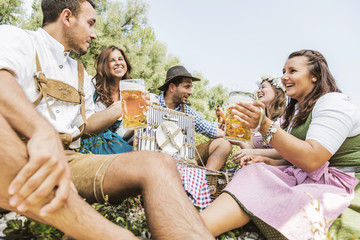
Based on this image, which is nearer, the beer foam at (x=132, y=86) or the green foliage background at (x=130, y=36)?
the beer foam at (x=132, y=86)

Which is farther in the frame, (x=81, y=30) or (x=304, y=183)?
(x=81, y=30)

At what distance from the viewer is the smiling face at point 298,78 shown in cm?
268

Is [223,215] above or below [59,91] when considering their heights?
below

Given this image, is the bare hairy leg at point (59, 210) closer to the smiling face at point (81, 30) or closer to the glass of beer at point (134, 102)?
the glass of beer at point (134, 102)

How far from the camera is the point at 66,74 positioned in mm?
2348

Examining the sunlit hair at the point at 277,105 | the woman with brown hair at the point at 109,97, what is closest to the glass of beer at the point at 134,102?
the woman with brown hair at the point at 109,97

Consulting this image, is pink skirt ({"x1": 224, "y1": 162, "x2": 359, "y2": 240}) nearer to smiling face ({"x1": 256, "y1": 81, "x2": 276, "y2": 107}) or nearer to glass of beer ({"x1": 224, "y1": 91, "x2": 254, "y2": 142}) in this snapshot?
glass of beer ({"x1": 224, "y1": 91, "x2": 254, "y2": 142})

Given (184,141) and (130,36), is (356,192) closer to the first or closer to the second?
(184,141)

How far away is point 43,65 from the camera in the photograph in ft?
7.15

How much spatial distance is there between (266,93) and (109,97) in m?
2.71

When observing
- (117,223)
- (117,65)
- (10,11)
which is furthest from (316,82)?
(10,11)

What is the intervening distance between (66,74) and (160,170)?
1440mm

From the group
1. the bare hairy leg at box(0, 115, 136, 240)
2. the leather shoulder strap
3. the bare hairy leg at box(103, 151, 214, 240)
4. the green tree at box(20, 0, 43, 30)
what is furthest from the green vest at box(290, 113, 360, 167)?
the green tree at box(20, 0, 43, 30)

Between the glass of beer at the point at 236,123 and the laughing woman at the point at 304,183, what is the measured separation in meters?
0.07
